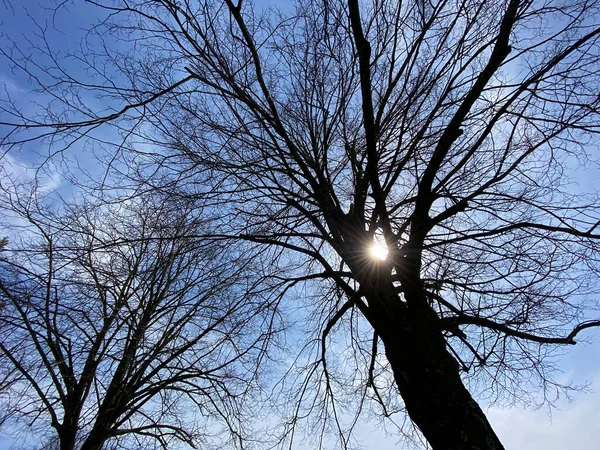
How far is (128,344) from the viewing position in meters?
4.71

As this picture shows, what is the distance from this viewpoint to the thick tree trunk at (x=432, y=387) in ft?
6.89

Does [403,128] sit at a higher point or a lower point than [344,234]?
higher

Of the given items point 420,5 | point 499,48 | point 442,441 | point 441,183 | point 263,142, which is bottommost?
point 442,441

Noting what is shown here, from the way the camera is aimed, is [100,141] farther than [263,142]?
No

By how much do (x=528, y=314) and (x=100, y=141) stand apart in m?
3.67

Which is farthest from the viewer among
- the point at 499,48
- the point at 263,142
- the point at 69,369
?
the point at 69,369

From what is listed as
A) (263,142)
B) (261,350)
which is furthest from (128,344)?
(263,142)

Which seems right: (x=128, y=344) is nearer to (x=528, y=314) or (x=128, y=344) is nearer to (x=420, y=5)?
(x=528, y=314)

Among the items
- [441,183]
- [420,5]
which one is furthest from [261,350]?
[420,5]

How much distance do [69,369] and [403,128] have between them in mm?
5007

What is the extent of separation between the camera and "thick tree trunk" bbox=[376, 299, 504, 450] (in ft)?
6.89

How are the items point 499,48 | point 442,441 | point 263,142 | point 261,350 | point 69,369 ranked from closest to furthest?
point 442,441 < point 499,48 < point 263,142 < point 261,350 < point 69,369

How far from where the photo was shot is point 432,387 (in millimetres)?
2301

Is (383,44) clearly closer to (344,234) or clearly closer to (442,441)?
(344,234)
